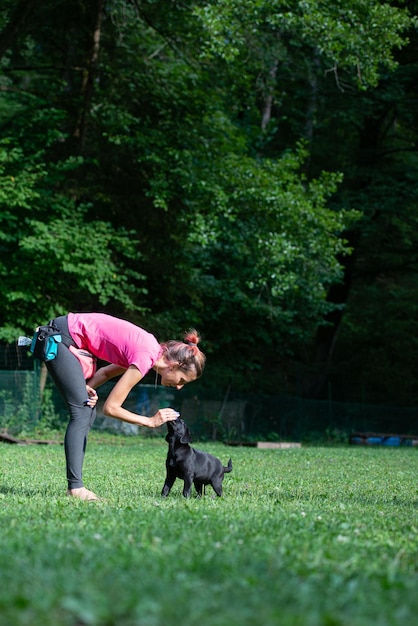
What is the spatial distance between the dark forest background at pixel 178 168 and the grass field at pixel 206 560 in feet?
44.9

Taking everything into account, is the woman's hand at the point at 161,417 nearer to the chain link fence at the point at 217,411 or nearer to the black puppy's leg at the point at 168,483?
the black puppy's leg at the point at 168,483

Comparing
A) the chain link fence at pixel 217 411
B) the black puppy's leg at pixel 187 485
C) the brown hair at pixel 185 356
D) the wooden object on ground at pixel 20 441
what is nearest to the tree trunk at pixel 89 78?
the chain link fence at pixel 217 411

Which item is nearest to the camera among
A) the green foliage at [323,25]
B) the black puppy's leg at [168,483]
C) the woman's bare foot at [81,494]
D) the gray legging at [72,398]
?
the woman's bare foot at [81,494]

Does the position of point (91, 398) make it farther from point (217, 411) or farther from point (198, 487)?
point (217, 411)

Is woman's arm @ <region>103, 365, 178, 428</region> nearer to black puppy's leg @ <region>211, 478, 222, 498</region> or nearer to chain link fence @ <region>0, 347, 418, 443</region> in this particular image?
black puppy's leg @ <region>211, 478, 222, 498</region>

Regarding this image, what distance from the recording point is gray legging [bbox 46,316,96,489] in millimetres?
6527

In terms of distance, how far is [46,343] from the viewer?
645cm

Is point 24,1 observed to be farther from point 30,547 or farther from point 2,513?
point 30,547

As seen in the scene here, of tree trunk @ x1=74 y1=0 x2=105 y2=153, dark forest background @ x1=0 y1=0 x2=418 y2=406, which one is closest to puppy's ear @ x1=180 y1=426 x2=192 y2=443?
dark forest background @ x1=0 y1=0 x2=418 y2=406

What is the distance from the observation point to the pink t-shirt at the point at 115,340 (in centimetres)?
629

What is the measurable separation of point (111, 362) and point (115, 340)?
0.23m

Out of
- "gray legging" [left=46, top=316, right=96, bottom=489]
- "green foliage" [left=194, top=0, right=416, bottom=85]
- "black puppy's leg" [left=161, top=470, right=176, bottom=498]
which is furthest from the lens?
"green foliage" [left=194, top=0, right=416, bottom=85]

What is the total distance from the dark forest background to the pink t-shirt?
42.3ft

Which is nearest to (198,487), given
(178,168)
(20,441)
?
(20,441)
